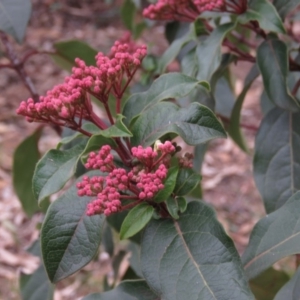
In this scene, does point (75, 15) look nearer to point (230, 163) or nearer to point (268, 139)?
point (230, 163)

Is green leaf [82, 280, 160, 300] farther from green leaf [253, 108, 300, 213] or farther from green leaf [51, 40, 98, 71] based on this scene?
green leaf [51, 40, 98, 71]

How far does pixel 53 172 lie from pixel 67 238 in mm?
106

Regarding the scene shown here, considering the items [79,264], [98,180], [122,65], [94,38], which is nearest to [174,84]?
[122,65]

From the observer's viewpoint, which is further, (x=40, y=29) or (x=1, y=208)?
(x=40, y=29)

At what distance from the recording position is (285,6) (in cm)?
113

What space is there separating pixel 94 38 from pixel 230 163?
1740mm

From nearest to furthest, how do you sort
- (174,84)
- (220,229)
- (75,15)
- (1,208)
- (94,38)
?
(220,229), (174,84), (1,208), (94,38), (75,15)

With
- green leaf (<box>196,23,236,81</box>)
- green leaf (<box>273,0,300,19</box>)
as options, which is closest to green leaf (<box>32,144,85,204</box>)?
green leaf (<box>196,23,236,81</box>)

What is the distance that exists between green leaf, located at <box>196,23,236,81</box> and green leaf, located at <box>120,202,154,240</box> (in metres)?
0.34

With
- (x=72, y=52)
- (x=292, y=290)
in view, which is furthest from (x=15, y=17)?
(x=292, y=290)

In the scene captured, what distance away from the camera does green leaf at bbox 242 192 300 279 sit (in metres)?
0.86

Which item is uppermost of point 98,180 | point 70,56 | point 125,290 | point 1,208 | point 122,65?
Result: point 122,65

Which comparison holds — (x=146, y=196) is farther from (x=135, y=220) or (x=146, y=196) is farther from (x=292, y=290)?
(x=292, y=290)

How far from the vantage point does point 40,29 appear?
4.70 metres
